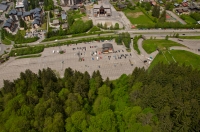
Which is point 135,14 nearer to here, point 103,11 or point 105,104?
point 103,11

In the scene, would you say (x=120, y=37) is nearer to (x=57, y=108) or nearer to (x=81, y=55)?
(x=81, y=55)

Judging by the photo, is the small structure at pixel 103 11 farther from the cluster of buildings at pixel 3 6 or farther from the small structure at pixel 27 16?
→ the cluster of buildings at pixel 3 6

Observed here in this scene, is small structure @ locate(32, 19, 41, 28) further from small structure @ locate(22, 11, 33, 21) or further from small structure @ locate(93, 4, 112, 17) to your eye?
small structure @ locate(93, 4, 112, 17)

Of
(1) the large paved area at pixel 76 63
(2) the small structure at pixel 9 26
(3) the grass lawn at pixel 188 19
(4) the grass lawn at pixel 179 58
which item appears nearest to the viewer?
(1) the large paved area at pixel 76 63

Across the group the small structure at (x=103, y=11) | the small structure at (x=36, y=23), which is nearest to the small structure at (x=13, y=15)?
the small structure at (x=36, y=23)

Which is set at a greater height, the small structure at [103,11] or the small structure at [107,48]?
the small structure at [103,11]

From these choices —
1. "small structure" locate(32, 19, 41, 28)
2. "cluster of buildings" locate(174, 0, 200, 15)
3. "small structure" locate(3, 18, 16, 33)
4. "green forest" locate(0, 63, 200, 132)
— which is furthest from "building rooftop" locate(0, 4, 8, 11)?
"cluster of buildings" locate(174, 0, 200, 15)

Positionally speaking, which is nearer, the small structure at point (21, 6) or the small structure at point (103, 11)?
the small structure at point (103, 11)
